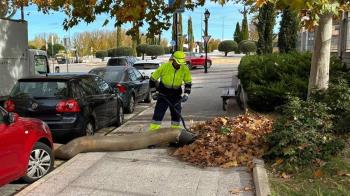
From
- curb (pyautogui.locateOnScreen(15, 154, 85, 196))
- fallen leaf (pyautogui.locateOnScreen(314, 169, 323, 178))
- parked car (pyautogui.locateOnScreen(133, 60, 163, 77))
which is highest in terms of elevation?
parked car (pyautogui.locateOnScreen(133, 60, 163, 77))

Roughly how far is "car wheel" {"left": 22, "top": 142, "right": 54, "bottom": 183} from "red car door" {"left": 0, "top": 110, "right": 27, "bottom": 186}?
40cm

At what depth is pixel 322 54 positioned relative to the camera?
378 inches

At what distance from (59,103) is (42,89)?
536 mm

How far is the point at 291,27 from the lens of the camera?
18719mm

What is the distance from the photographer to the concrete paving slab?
6.32 meters

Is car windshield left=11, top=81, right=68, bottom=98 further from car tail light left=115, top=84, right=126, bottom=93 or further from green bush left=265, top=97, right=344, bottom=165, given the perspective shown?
car tail light left=115, top=84, right=126, bottom=93

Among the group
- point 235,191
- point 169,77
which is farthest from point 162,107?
point 235,191

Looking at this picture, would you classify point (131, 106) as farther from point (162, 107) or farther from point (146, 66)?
point (146, 66)

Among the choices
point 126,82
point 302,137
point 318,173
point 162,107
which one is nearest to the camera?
point 318,173

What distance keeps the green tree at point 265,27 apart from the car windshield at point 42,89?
1221 cm

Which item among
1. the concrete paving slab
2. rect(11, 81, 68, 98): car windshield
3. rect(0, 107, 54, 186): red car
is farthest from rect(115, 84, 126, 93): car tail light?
rect(0, 107, 54, 186): red car

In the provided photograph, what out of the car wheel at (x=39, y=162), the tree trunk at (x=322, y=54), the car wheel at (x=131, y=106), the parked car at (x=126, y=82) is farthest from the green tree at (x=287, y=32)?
the car wheel at (x=39, y=162)

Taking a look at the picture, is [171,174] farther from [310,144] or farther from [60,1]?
[60,1]

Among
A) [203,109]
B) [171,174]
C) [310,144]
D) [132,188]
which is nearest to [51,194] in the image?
[132,188]
